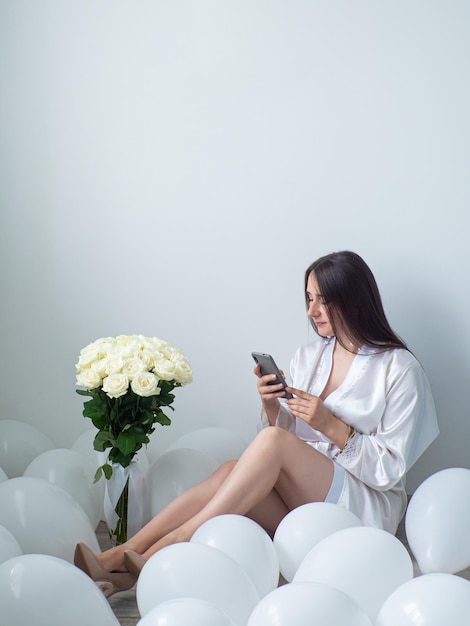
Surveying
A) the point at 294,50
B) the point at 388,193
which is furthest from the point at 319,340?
the point at 294,50

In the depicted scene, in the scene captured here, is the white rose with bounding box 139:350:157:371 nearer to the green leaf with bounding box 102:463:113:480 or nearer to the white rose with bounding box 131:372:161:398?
the white rose with bounding box 131:372:161:398

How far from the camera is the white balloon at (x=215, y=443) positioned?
2.90m

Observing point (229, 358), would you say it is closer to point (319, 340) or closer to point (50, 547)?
point (319, 340)

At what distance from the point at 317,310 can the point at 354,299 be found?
0.13m

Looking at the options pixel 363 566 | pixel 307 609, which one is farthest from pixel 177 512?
pixel 307 609

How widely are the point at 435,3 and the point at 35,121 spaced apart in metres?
1.58

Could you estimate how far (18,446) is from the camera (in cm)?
299

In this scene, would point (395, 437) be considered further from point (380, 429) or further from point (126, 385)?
point (126, 385)

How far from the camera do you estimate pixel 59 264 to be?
331 cm

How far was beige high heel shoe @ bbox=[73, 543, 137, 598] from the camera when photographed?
2.11m

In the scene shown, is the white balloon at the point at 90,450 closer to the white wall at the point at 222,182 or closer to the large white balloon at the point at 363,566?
the white wall at the point at 222,182

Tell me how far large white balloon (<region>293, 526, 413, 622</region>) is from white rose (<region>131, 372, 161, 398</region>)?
75 cm

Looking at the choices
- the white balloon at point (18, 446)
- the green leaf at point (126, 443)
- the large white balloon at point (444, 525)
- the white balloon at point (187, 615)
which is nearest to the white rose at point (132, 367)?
the green leaf at point (126, 443)

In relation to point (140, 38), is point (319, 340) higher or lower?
lower
